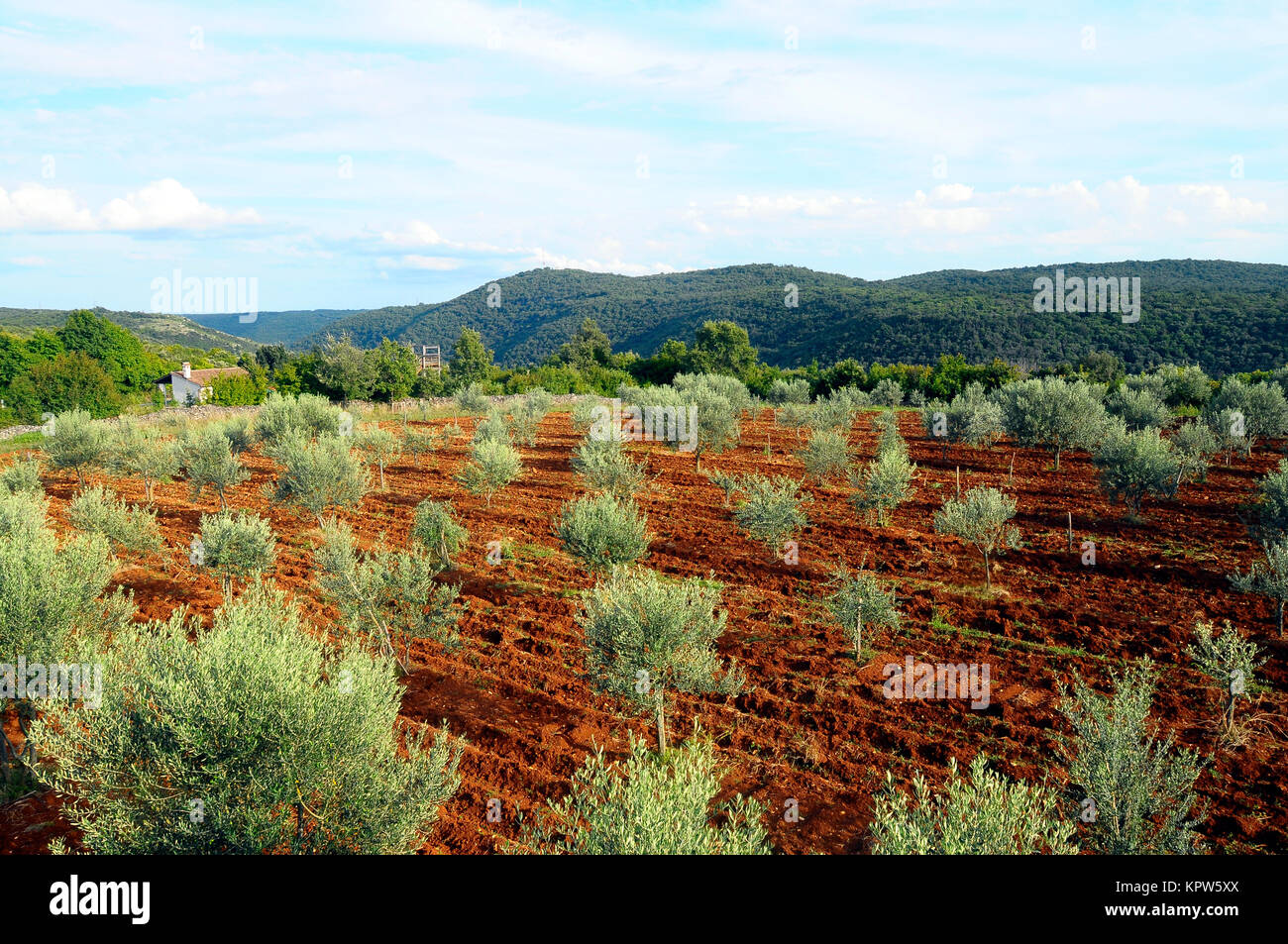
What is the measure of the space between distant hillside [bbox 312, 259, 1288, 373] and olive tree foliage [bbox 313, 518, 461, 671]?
73.0 m

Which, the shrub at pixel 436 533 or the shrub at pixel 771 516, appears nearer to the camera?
the shrub at pixel 771 516

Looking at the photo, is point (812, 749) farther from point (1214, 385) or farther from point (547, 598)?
point (1214, 385)

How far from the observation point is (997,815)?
5.39 meters

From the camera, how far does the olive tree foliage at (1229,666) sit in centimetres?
914

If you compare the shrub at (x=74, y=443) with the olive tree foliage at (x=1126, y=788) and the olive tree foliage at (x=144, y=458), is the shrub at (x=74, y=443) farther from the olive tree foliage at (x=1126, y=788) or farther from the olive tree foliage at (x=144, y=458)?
the olive tree foliage at (x=1126, y=788)

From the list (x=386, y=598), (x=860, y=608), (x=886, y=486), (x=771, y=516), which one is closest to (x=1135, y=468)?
(x=886, y=486)

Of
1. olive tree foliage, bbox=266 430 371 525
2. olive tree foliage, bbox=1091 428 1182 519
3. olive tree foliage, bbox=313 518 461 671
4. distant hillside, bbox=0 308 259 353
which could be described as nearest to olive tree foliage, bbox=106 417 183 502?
olive tree foliage, bbox=266 430 371 525

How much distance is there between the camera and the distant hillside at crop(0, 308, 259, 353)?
137m

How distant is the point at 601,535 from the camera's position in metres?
14.1

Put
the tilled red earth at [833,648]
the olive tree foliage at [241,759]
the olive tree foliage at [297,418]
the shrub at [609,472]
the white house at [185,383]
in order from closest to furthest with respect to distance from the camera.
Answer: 1. the olive tree foliage at [241,759]
2. the tilled red earth at [833,648]
3. the shrub at [609,472]
4. the olive tree foliage at [297,418]
5. the white house at [185,383]

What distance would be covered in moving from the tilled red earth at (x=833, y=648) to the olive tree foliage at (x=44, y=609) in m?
1.35

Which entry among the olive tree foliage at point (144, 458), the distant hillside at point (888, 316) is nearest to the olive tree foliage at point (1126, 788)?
the olive tree foliage at point (144, 458)

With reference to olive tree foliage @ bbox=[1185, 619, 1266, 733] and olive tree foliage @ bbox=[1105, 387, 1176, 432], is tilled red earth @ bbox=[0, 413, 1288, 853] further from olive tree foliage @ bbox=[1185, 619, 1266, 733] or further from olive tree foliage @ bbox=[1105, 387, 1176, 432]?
olive tree foliage @ bbox=[1105, 387, 1176, 432]

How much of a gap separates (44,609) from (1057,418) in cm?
3154
